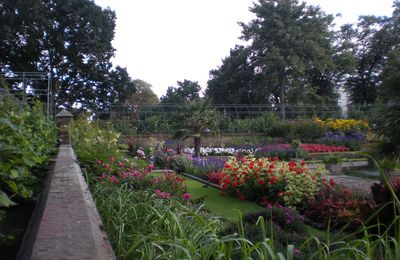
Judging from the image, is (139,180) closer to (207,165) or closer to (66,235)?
(66,235)

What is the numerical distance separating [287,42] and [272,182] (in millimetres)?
27066

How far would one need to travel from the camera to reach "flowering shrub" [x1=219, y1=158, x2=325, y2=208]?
704 centimetres

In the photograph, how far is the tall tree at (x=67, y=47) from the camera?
2558 cm

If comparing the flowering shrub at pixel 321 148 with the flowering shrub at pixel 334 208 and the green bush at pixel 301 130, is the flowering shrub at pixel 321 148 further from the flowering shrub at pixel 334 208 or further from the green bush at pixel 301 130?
the flowering shrub at pixel 334 208

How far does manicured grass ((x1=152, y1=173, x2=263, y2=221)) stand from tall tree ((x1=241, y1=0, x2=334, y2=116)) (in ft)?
80.4

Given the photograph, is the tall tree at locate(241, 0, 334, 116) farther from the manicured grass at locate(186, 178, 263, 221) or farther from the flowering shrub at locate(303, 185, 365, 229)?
the flowering shrub at locate(303, 185, 365, 229)

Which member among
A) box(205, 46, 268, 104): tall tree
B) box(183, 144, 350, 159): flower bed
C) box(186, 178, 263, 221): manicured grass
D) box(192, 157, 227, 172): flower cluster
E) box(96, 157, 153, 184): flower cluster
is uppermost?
box(205, 46, 268, 104): tall tree

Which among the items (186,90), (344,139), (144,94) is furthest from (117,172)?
(144,94)

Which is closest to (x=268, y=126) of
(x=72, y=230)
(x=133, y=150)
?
(x=133, y=150)

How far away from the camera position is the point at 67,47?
91.5ft

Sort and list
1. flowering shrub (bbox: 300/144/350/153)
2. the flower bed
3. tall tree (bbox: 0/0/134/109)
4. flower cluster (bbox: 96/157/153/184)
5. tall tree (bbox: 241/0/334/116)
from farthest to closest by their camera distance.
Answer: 1. tall tree (bbox: 241/0/334/116)
2. tall tree (bbox: 0/0/134/109)
3. flowering shrub (bbox: 300/144/350/153)
4. the flower bed
5. flower cluster (bbox: 96/157/153/184)

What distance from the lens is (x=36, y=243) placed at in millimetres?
1515

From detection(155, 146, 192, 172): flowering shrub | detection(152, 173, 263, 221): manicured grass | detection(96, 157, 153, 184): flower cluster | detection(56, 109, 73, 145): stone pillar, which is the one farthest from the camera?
detection(155, 146, 192, 172): flowering shrub

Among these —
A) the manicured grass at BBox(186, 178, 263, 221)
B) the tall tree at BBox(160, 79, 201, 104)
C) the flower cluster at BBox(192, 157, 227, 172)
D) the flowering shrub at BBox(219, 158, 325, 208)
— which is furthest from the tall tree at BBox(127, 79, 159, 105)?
the flowering shrub at BBox(219, 158, 325, 208)
